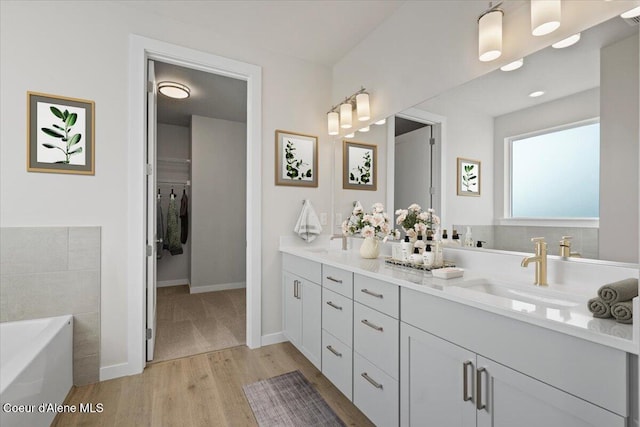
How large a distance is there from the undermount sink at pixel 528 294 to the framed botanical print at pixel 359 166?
1289 millimetres

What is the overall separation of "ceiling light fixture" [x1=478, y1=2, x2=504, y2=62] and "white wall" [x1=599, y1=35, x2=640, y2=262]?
43cm

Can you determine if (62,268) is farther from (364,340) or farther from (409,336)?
(409,336)

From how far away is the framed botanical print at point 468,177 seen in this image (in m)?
1.76

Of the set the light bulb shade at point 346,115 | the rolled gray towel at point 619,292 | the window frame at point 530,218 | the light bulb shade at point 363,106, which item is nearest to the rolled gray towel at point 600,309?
the rolled gray towel at point 619,292

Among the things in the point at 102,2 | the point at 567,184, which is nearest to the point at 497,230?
the point at 567,184

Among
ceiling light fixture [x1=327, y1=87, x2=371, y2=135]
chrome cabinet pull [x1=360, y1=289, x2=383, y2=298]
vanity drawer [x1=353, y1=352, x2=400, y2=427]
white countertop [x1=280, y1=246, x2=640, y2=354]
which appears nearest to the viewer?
white countertop [x1=280, y1=246, x2=640, y2=354]

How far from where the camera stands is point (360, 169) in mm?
2748

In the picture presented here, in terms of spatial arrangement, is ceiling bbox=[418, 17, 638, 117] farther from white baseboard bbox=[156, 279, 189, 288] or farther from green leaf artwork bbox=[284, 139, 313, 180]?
white baseboard bbox=[156, 279, 189, 288]

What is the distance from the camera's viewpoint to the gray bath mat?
5.61 feet

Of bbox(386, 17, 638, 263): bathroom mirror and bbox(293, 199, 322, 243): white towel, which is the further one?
bbox(293, 199, 322, 243): white towel

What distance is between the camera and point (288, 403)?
1.87m

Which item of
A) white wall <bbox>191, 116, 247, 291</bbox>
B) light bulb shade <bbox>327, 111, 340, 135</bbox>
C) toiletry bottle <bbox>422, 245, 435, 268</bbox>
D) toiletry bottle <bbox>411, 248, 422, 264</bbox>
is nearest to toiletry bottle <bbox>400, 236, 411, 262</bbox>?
toiletry bottle <bbox>411, 248, 422, 264</bbox>

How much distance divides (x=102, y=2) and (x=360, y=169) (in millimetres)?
2250

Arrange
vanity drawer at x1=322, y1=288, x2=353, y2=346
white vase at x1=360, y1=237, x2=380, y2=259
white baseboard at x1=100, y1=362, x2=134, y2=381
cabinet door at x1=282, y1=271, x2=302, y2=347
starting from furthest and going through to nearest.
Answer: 1. cabinet door at x1=282, y1=271, x2=302, y2=347
2. white vase at x1=360, y1=237, x2=380, y2=259
3. white baseboard at x1=100, y1=362, x2=134, y2=381
4. vanity drawer at x1=322, y1=288, x2=353, y2=346
